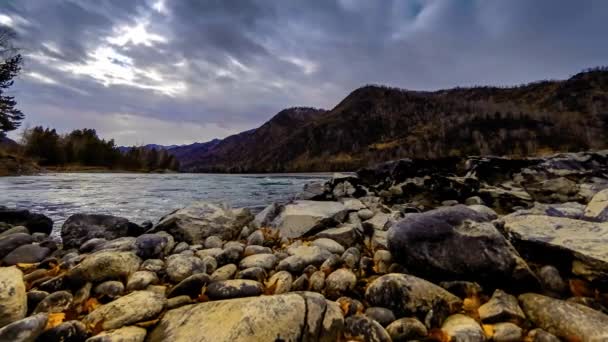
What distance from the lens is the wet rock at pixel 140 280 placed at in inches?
142

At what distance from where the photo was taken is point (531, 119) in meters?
87.7

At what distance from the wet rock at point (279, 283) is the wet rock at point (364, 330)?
1.08 m

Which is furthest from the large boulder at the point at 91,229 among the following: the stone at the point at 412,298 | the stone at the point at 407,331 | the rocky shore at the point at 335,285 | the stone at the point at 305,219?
the stone at the point at 407,331

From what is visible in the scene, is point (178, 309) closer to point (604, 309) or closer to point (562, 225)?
point (604, 309)

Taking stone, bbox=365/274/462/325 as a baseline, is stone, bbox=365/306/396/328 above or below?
below

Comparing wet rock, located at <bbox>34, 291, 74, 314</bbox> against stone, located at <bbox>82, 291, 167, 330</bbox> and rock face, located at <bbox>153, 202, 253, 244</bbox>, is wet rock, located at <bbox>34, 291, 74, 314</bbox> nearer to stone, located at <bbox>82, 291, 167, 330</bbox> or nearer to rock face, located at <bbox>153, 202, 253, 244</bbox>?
stone, located at <bbox>82, 291, 167, 330</bbox>

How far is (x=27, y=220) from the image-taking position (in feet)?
25.4

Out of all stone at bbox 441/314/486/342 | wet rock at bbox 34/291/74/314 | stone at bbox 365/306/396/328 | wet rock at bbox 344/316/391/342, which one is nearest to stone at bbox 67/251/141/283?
wet rock at bbox 34/291/74/314

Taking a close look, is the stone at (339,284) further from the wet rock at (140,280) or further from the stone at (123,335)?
the wet rock at (140,280)

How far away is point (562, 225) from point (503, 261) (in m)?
1.52

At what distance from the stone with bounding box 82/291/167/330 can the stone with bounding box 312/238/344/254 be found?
8.99 feet

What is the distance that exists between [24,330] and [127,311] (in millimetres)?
780

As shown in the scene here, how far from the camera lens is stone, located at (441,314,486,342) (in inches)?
99.3

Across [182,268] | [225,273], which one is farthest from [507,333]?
[182,268]
